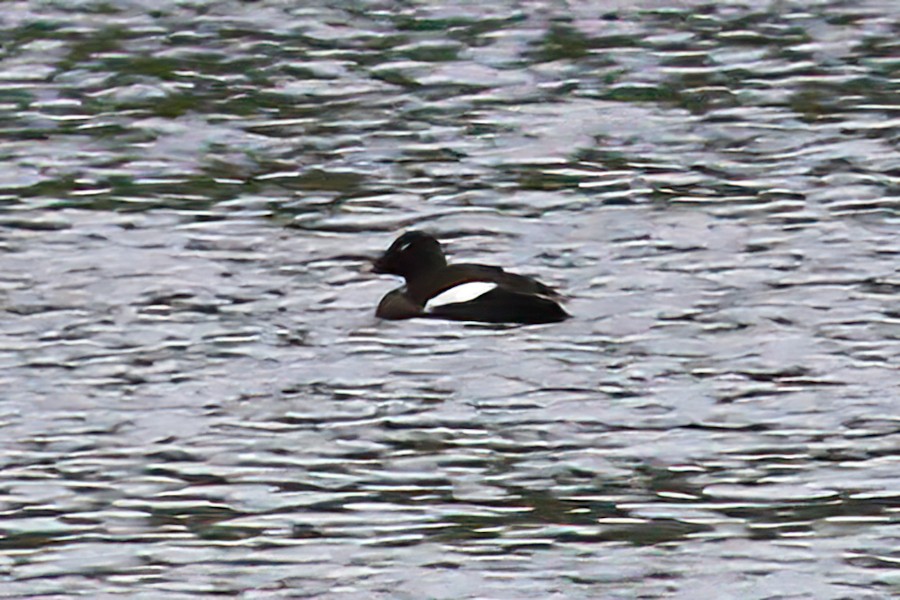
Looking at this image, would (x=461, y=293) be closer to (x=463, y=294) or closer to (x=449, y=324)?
(x=463, y=294)

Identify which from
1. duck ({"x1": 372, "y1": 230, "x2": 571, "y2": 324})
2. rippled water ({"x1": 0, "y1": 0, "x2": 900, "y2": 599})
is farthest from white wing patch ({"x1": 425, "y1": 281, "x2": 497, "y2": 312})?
rippled water ({"x1": 0, "y1": 0, "x2": 900, "y2": 599})

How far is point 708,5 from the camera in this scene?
69.7 feet

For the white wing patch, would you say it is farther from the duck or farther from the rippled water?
the rippled water

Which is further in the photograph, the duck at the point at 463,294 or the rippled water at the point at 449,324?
the duck at the point at 463,294

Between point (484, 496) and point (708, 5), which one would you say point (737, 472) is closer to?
point (484, 496)

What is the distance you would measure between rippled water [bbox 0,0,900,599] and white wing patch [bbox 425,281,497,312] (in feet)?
0.43

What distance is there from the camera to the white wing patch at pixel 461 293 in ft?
45.1

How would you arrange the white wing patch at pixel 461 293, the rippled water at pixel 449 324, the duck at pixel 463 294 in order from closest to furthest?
the rippled water at pixel 449 324
the duck at pixel 463 294
the white wing patch at pixel 461 293

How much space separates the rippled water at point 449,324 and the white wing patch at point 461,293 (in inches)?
5.1

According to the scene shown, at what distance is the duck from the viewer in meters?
13.6

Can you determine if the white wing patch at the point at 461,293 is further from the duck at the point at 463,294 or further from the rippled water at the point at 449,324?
the rippled water at the point at 449,324

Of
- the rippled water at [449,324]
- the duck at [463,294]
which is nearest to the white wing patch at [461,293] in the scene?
the duck at [463,294]

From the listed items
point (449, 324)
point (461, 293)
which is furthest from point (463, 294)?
point (449, 324)

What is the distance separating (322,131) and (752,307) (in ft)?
15.8
